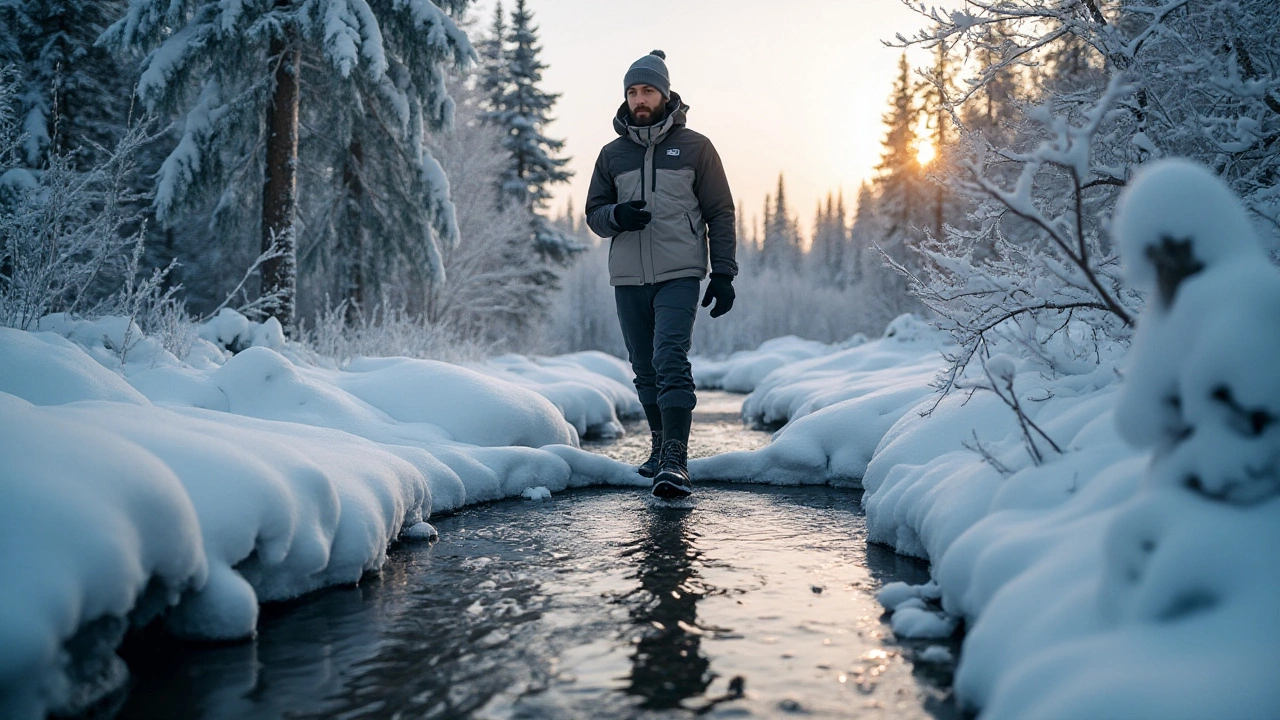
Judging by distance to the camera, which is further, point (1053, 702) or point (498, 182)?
point (498, 182)

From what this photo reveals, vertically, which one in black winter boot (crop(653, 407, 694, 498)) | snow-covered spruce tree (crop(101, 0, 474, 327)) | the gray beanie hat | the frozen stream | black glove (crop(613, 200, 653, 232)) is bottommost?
the frozen stream

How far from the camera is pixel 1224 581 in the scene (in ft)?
4.40

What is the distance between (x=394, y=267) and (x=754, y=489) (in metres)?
9.44

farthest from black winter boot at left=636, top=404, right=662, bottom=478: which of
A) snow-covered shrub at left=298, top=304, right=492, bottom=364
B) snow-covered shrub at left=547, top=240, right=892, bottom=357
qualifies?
snow-covered shrub at left=547, top=240, right=892, bottom=357

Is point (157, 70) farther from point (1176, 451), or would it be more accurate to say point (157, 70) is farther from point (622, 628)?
point (1176, 451)

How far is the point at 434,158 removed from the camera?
14930mm

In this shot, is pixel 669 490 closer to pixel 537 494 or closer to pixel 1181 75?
pixel 537 494

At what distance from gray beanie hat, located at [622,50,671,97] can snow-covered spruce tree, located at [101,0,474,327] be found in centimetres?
494

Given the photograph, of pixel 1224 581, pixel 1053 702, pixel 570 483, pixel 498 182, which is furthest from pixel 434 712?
pixel 498 182

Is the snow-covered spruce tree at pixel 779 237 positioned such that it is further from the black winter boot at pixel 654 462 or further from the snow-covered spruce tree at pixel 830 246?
the black winter boot at pixel 654 462

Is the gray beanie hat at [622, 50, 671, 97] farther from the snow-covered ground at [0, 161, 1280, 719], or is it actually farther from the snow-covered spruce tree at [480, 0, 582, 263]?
the snow-covered spruce tree at [480, 0, 582, 263]

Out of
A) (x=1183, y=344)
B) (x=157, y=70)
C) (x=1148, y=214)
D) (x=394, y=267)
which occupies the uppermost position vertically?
(x=157, y=70)

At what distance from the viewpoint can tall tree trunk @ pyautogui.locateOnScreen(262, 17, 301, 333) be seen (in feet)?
29.0

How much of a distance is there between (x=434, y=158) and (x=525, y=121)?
782 centimetres
